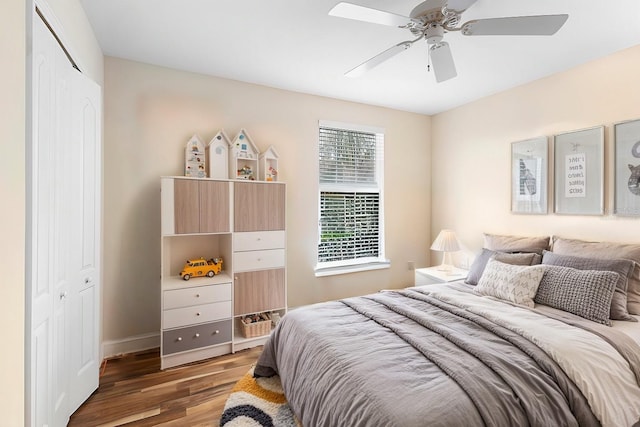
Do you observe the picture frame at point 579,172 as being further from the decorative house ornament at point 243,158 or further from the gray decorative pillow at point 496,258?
the decorative house ornament at point 243,158

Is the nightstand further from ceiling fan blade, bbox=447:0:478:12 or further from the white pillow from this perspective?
ceiling fan blade, bbox=447:0:478:12

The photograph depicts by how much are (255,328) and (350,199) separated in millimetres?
1902

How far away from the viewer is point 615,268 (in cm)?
212

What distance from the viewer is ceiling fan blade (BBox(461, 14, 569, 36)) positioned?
4.97 ft

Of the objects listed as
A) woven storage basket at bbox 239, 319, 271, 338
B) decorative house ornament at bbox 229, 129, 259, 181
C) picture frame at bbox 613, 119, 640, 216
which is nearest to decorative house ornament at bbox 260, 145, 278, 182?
decorative house ornament at bbox 229, 129, 259, 181

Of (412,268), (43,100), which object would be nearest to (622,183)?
(412,268)

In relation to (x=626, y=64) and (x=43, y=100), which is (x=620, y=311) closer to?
→ (x=626, y=64)

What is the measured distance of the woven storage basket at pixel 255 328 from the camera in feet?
9.56

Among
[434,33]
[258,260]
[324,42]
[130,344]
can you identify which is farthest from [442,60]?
[130,344]

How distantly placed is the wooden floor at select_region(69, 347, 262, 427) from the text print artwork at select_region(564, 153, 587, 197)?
328 cm

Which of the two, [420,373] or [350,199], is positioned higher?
[350,199]

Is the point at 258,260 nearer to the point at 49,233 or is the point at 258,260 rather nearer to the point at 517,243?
the point at 49,233

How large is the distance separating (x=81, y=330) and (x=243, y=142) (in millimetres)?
1994

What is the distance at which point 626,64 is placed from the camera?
2422 mm
